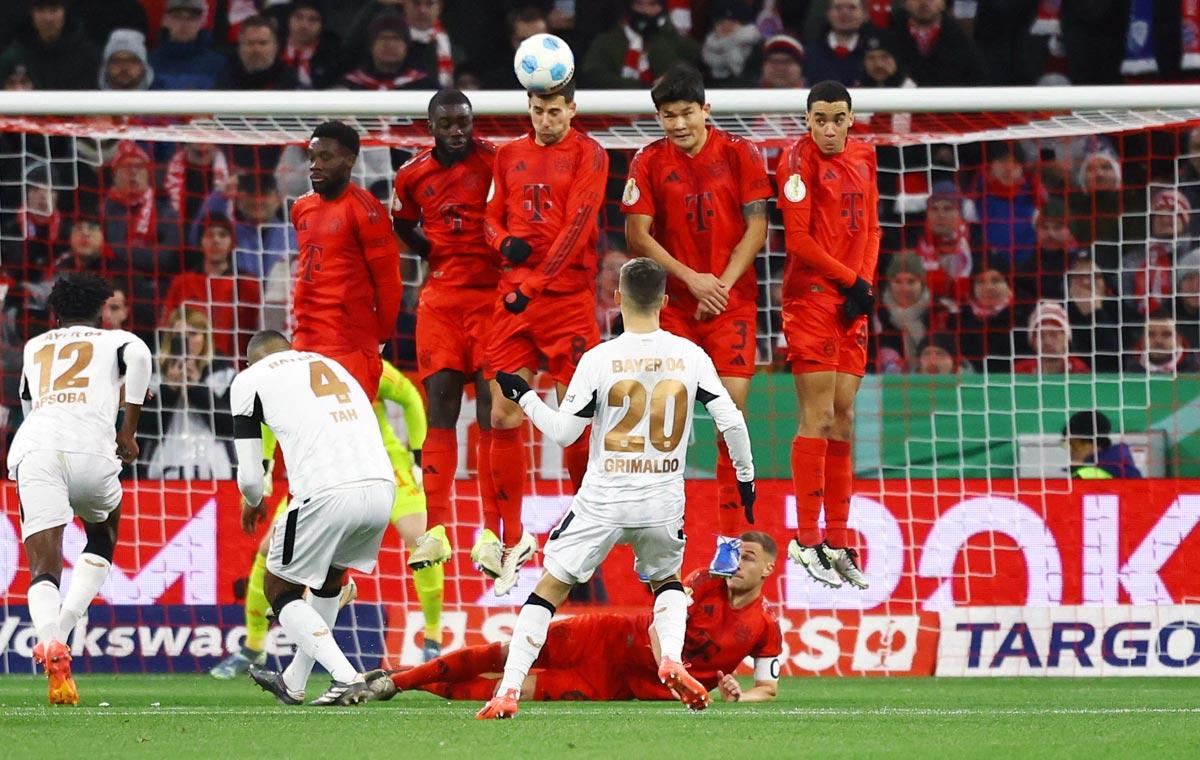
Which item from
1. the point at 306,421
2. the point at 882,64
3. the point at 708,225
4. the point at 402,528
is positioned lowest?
the point at 402,528

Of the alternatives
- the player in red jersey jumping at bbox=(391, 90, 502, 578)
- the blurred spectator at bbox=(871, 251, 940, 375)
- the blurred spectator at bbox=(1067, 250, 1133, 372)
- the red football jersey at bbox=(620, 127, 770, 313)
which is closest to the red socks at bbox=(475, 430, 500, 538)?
the player in red jersey jumping at bbox=(391, 90, 502, 578)

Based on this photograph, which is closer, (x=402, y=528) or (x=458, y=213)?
(x=458, y=213)

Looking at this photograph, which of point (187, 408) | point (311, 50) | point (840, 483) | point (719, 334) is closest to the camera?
point (719, 334)

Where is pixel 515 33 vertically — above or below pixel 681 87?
above

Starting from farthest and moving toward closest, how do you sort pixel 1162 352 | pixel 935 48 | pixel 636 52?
pixel 636 52 → pixel 935 48 → pixel 1162 352

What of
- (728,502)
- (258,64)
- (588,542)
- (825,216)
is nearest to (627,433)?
(588,542)

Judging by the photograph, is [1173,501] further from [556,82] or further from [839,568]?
[556,82]

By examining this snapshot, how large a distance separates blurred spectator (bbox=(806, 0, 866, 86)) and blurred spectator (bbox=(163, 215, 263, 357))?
502 centimetres

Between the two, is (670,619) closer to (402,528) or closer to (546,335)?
(546,335)

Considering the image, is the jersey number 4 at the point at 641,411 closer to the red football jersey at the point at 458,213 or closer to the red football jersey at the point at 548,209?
the red football jersey at the point at 548,209

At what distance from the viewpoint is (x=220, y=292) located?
13.5m

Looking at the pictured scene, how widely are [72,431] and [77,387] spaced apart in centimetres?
22

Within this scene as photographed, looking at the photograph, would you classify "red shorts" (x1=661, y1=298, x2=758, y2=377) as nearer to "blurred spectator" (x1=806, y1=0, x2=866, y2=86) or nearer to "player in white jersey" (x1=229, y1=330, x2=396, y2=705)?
"player in white jersey" (x1=229, y1=330, x2=396, y2=705)

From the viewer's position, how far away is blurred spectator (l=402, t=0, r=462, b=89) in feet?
51.9
